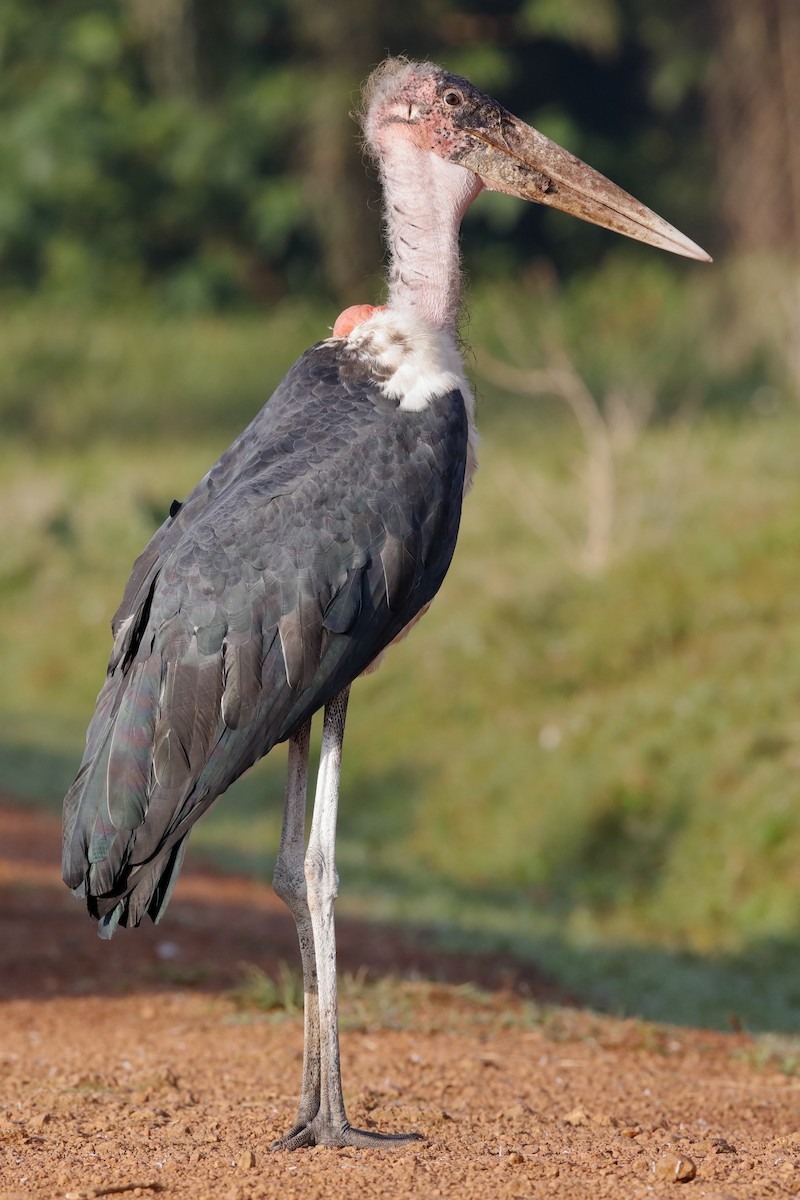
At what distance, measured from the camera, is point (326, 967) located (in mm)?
3250

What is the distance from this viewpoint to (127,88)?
20.0m

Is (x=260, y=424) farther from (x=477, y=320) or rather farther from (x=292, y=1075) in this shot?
(x=477, y=320)

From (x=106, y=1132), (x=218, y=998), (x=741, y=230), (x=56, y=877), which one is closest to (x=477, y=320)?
(x=741, y=230)

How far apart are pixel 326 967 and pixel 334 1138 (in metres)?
0.30

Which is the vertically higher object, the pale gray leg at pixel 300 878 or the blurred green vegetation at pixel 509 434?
the blurred green vegetation at pixel 509 434

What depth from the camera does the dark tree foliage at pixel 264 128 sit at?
18500 millimetres

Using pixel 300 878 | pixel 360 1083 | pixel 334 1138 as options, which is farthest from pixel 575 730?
pixel 334 1138

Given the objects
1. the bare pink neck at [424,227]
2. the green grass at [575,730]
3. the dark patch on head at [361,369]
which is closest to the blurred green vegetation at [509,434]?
the green grass at [575,730]

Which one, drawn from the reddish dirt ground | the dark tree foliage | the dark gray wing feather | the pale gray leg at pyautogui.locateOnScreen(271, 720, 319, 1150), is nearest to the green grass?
the reddish dirt ground

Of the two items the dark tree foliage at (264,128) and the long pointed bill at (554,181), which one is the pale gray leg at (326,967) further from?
the dark tree foliage at (264,128)

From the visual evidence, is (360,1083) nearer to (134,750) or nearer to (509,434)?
(134,750)

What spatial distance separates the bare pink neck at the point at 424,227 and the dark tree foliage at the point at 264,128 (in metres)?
15.0

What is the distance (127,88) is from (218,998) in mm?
16899

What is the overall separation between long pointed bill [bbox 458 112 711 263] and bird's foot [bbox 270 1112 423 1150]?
1.82 meters
